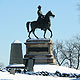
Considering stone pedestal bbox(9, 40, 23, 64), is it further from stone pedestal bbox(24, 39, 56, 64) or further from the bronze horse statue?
the bronze horse statue

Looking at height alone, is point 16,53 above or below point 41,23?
below

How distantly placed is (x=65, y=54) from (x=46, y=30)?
22113 millimetres

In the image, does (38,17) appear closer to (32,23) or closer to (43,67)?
(32,23)

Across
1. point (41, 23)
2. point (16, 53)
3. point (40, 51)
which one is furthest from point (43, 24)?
point (16, 53)

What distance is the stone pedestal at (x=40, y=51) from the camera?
40.6 m

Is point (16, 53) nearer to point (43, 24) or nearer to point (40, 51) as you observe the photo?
point (40, 51)

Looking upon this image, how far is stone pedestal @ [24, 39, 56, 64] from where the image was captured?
40.6 m

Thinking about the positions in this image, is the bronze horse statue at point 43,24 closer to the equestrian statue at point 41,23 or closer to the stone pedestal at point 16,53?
the equestrian statue at point 41,23

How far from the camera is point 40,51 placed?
41031 millimetres

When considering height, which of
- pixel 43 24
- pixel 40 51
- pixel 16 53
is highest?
pixel 43 24

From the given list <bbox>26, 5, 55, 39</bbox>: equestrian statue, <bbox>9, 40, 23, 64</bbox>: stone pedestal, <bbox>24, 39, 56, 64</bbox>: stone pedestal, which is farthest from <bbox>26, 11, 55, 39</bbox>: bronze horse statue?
<bbox>9, 40, 23, 64</bbox>: stone pedestal

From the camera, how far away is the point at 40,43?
41.2 m

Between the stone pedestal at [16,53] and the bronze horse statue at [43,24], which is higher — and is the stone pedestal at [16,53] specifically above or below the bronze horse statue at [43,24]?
below

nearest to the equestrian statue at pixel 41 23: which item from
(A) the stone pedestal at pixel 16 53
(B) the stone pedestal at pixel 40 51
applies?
(B) the stone pedestal at pixel 40 51
